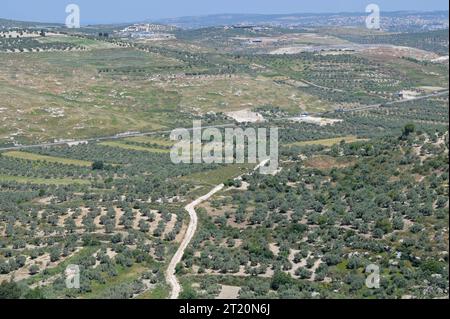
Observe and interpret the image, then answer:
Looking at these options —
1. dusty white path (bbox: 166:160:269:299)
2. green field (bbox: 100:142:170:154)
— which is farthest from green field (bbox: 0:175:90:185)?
green field (bbox: 100:142:170:154)

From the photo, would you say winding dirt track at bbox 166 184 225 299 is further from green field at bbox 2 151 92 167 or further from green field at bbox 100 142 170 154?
green field at bbox 100 142 170 154

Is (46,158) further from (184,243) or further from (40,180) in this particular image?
(184,243)

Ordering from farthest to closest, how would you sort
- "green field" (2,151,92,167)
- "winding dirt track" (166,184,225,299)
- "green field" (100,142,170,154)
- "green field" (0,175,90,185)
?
"green field" (100,142,170,154), "green field" (2,151,92,167), "green field" (0,175,90,185), "winding dirt track" (166,184,225,299)

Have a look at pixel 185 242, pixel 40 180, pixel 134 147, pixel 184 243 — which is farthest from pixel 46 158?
pixel 184 243

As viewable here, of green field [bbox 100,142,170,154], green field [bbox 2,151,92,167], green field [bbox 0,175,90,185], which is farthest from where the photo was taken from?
green field [bbox 100,142,170,154]

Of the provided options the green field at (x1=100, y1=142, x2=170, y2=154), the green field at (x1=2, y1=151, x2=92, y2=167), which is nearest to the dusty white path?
the green field at (x1=2, y1=151, x2=92, y2=167)

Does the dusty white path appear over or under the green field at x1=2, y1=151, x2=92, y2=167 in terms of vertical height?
over

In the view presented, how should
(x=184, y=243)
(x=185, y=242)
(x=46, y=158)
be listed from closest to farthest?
(x=184, y=243) → (x=185, y=242) → (x=46, y=158)

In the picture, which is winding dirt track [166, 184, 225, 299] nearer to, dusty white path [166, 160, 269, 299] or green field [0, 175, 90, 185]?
dusty white path [166, 160, 269, 299]

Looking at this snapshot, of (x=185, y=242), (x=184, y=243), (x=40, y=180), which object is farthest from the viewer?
(x=40, y=180)

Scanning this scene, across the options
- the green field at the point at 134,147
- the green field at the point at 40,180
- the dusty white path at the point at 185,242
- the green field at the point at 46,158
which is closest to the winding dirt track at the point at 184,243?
the dusty white path at the point at 185,242

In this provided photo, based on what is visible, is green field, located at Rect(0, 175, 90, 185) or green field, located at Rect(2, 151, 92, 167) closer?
green field, located at Rect(0, 175, 90, 185)
